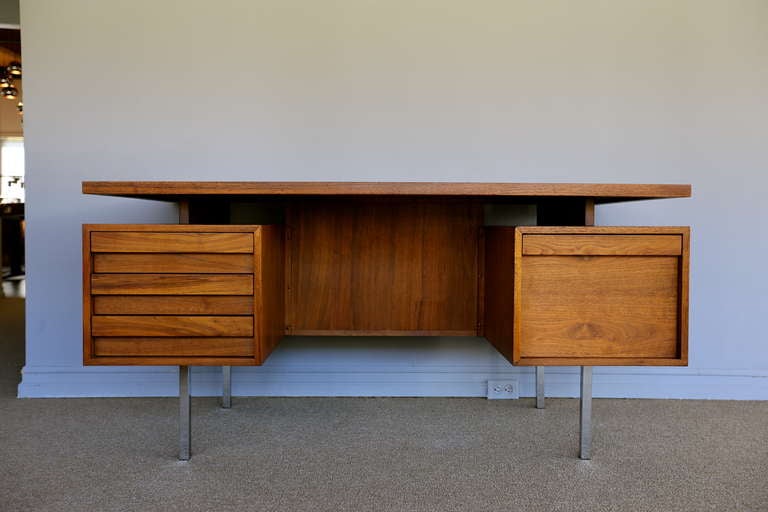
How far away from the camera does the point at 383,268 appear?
7.00ft

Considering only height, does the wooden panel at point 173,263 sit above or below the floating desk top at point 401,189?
below

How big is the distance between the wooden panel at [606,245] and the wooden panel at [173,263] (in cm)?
75

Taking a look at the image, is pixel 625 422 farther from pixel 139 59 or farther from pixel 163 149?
pixel 139 59

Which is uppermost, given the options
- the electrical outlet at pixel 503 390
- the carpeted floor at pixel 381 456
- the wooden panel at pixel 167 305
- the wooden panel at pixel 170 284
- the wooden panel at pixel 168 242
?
the wooden panel at pixel 168 242

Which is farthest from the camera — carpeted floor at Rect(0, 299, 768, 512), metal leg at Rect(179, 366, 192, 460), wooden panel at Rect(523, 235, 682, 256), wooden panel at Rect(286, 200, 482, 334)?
wooden panel at Rect(286, 200, 482, 334)

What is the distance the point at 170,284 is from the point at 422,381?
3.68 feet

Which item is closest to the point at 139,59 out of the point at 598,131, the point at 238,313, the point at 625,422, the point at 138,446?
the point at 238,313

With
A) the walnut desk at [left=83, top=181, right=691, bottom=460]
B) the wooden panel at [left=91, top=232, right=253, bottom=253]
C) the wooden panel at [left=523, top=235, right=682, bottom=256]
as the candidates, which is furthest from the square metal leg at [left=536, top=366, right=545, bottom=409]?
the wooden panel at [left=91, top=232, right=253, bottom=253]

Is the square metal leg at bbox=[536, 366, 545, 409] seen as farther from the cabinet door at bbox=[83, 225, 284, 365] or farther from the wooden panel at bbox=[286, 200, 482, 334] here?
the cabinet door at bbox=[83, 225, 284, 365]

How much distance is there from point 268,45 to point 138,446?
146 centimetres

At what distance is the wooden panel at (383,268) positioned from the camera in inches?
83.6

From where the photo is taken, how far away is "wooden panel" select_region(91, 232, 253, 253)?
156 cm

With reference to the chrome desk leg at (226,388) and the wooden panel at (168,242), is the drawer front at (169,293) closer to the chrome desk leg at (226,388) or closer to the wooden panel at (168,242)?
the wooden panel at (168,242)

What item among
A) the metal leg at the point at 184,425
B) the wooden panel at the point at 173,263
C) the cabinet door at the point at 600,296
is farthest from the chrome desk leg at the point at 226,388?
the cabinet door at the point at 600,296
